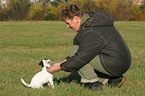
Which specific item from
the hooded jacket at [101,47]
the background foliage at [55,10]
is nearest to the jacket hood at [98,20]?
the hooded jacket at [101,47]

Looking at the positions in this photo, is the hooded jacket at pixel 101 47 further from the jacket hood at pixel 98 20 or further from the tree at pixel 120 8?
the tree at pixel 120 8

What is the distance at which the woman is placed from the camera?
315cm

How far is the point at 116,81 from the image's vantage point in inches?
143

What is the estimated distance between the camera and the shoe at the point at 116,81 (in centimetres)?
359

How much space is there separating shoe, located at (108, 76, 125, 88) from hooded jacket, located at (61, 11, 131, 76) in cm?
26

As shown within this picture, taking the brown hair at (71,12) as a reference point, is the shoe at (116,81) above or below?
below

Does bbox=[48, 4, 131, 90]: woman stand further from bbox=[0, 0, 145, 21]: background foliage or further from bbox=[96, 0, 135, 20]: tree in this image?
bbox=[96, 0, 135, 20]: tree

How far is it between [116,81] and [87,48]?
895 mm

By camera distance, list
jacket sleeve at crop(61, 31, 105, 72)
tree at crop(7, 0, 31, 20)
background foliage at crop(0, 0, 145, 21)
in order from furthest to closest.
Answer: background foliage at crop(0, 0, 145, 21) → tree at crop(7, 0, 31, 20) → jacket sleeve at crop(61, 31, 105, 72)

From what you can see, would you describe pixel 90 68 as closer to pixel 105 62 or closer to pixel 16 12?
pixel 105 62

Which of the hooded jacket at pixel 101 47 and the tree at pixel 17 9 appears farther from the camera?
the tree at pixel 17 9

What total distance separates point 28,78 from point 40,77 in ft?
2.91

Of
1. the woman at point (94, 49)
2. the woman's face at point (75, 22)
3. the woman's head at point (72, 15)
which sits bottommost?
the woman at point (94, 49)

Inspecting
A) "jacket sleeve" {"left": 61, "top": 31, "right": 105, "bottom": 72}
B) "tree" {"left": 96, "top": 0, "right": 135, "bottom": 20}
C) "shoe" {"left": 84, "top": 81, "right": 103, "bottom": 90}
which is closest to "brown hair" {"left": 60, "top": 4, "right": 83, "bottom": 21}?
"jacket sleeve" {"left": 61, "top": 31, "right": 105, "bottom": 72}
